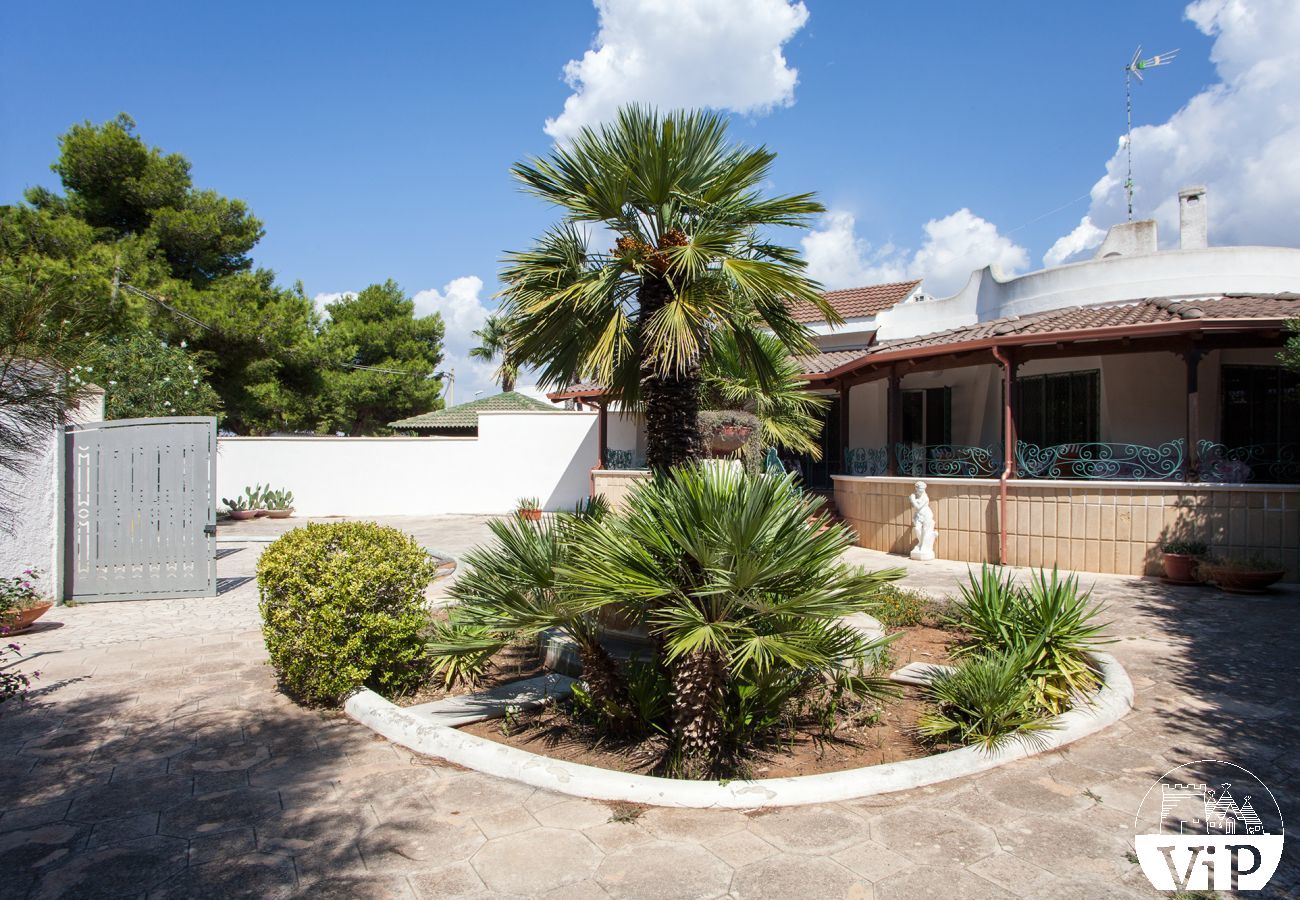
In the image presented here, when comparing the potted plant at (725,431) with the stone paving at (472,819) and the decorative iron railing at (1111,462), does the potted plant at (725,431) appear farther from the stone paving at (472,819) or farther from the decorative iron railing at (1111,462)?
the stone paving at (472,819)

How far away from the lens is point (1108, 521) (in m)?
10.6

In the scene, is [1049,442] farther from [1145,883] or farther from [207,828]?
[207,828]

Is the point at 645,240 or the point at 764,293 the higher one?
the point at 645,240

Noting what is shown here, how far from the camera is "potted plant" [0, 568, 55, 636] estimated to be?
730 cm

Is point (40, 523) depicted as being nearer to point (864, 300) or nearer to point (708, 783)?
point (708, 783)

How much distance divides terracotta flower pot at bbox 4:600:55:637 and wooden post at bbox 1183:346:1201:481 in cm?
1411

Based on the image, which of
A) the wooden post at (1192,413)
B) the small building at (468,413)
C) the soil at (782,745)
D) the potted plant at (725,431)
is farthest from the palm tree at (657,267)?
the small building at (468,413)

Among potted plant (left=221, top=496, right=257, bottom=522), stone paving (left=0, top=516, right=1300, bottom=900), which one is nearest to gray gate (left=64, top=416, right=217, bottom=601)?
stone paving (left=0, top=516, right=1300, bottom=900)

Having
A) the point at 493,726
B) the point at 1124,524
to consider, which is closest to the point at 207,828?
the point at 493,726

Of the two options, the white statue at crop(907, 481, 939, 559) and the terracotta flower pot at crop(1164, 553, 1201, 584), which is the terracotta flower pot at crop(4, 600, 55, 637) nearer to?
A: the white statue at crop(907, 481, 939, 559)

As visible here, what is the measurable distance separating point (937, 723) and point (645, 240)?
3.64 metres

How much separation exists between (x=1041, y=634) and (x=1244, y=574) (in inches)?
229

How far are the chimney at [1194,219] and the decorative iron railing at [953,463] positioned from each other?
649 centimetres

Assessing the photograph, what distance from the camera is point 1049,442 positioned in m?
14.1
